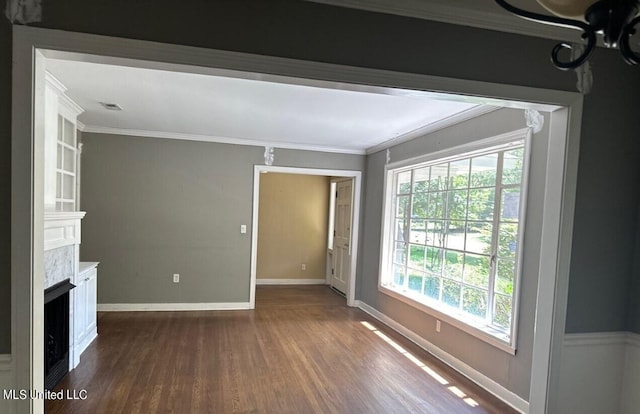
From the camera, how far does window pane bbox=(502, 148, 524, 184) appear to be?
290 cm

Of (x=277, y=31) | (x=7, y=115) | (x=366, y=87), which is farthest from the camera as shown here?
(x=366, y=87)

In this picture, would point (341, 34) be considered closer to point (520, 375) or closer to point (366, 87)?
point (366, 87)

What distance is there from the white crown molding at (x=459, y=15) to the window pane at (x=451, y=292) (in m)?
2.35

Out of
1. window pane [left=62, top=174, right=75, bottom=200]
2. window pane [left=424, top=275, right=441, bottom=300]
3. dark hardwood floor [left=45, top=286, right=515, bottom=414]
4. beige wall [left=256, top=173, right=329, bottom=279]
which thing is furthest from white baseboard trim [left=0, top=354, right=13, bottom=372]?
beige wall [left=256, top=173, right=329, bottom=279]

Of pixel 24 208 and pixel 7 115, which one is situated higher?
pixel 7 115

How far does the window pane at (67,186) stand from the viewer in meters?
3.62

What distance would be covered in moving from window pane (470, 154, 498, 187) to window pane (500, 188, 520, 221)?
0.19 m

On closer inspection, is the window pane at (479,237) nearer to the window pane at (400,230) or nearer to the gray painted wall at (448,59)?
the gray painted wall at (448,59)

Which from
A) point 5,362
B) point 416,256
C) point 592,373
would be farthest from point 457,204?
point 5,362

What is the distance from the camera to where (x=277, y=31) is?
161 cm

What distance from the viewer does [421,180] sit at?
4.35 m

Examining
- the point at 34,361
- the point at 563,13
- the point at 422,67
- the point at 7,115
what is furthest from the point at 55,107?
the point at 563,13

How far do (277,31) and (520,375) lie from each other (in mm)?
2888

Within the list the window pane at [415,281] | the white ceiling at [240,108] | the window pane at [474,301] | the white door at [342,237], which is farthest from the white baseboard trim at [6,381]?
the white door at [342,237]
